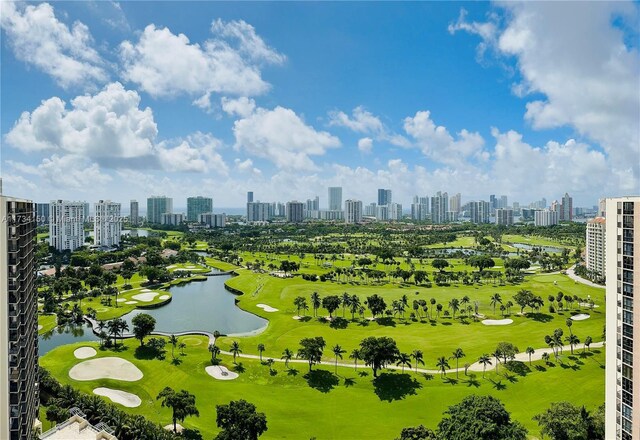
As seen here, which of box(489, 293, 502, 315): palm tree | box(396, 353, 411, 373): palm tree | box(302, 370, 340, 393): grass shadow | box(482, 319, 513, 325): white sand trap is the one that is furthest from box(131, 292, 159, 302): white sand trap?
box(489, 293, 502, 315): palm tree

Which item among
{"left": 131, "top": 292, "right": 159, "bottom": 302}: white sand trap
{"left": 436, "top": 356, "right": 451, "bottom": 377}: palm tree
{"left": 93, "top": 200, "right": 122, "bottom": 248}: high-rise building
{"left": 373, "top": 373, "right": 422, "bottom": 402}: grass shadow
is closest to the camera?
{"left": 373, "top": 373, "right": 422, "bottom": 402}: grass shadow

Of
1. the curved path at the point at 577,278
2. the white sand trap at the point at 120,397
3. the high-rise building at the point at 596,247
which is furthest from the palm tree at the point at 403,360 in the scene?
the high-rise building at the point at 596,247

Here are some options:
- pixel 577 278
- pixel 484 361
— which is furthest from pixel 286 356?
pixel 577 278

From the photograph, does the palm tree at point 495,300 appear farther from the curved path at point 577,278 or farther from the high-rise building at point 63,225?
the high-rise building at point 63,225

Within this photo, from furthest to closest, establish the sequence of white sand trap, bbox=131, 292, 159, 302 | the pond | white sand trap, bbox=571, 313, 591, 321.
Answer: white sand trap, bbox=131, 292, 159, 302
white sand trap, bbox=571, 313, 591, 321
the pond

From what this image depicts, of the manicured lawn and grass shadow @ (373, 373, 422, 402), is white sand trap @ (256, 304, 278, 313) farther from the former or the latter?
grass shadow @ (373, 373, 422, 402)

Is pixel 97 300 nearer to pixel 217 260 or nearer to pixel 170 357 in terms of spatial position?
pixel 170 357
